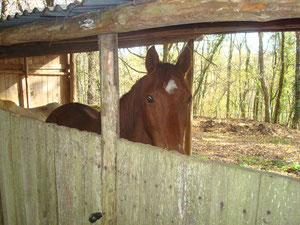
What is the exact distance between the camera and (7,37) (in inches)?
106

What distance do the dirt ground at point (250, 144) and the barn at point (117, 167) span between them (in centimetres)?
441

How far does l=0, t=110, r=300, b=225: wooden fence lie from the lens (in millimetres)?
1118

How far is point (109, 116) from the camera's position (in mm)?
1764

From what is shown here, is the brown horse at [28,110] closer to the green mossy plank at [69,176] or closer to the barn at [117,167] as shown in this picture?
the barn at [117,167]

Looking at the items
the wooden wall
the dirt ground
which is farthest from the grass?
the wooden wall

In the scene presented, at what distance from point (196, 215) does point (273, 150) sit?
6682 millimetres

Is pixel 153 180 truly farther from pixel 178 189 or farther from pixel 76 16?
pixel 76 16

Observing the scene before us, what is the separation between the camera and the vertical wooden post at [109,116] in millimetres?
1741

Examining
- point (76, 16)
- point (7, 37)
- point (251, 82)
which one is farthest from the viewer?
point (251, 82)

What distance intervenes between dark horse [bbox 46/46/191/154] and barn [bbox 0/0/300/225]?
594 mm

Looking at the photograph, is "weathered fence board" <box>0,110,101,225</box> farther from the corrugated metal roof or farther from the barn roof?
the corrugated metal roof

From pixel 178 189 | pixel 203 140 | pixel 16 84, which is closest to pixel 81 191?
pixel 178 189

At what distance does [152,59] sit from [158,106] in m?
0.62

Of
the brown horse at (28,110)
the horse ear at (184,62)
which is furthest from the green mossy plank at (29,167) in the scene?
the brown horse at (28,110)
